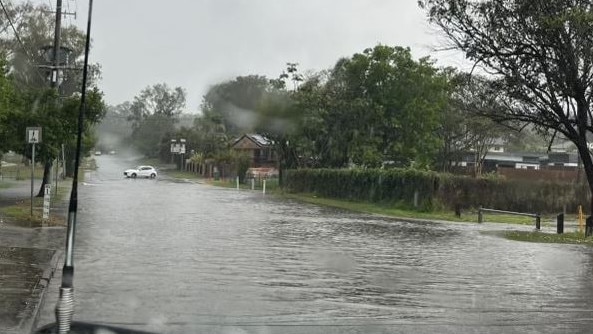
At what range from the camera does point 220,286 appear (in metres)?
11.2

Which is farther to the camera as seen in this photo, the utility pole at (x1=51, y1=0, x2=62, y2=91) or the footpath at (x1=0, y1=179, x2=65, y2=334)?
the utility pole at (x1=51, y1=0, x2=62, y2=91)

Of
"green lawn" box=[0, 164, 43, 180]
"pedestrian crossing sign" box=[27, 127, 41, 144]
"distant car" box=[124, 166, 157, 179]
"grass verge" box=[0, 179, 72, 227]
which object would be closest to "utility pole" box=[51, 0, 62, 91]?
"grass verge" box=[0, 179, 72, 227]

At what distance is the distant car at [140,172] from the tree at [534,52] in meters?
53.9

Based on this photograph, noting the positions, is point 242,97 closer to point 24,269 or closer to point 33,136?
point 33,136

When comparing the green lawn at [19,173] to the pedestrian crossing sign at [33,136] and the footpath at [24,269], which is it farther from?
the footpath at [24,269]

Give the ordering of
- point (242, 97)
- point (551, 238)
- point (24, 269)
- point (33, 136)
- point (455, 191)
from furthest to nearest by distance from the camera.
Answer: point (242, 97) < point (455, 191) < point (551, 238) < point (33, 136) < point (24, 269)

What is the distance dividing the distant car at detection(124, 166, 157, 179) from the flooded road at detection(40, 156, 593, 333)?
169ft

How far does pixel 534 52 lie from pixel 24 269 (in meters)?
17.2

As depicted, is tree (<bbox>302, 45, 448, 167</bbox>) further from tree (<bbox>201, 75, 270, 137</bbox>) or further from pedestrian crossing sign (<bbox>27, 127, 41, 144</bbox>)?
pedestrian crossing sign (<bbox>27, 127, 41, 144</bbox>)

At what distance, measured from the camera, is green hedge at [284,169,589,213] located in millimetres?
37938

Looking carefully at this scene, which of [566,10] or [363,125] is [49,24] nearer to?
[363,125]

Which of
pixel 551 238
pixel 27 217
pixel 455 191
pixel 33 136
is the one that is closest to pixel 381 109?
pixel 455 191

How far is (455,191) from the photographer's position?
1526 inches

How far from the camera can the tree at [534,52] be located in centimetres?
2144
